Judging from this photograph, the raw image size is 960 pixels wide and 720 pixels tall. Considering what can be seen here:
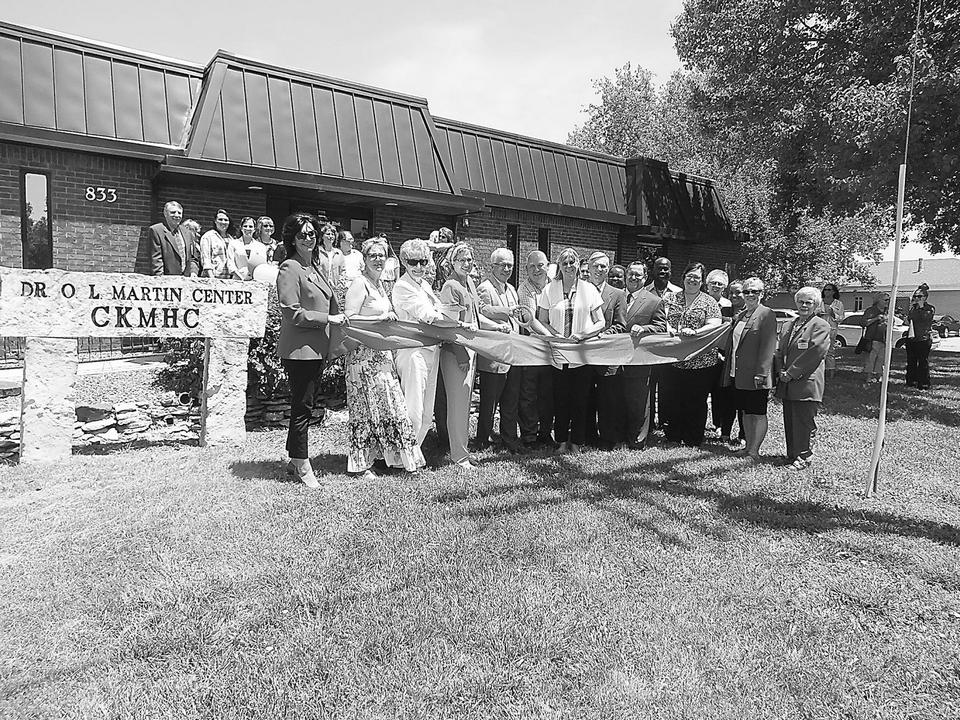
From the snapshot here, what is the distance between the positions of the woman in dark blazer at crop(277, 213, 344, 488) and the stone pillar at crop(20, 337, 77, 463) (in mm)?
2085

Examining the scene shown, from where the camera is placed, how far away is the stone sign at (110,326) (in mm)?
5707

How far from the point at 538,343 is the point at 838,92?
29.1 feet

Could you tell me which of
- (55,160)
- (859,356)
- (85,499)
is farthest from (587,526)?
(859,356)

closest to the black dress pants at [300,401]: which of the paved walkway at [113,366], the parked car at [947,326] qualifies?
the paved walkway at [113,366]

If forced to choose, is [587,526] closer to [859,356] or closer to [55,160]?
[55,160]

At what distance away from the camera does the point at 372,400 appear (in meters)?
5.65

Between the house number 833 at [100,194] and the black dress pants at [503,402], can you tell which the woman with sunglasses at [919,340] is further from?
the house number 833 at [100,194]

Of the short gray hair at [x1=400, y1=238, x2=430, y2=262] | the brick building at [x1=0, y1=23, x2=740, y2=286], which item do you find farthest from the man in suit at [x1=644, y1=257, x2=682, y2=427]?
the brick building at [x1=0, y1=23, x2=740, y2=286]

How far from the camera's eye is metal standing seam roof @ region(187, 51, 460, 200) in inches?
441

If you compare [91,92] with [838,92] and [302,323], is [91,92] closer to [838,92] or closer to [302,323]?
[302,323]

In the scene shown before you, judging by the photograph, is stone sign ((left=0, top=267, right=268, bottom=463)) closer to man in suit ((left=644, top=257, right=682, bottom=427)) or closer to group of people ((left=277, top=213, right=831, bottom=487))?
group of people ((left=277, top=213, right=831, bottom=487))

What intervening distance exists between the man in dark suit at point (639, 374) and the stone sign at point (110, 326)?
3754mm

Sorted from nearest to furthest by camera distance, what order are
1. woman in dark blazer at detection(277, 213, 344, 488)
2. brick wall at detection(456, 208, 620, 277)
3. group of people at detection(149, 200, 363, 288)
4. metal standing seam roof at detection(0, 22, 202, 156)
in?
woman in dark blazer at detection(277, 213, 344, 488) < group of people at detection(149, 200, 363, 288) < metal standing seam roof at detection(0, 22, 202, 156) < brick wall at detection(456, 208, 620, 277)

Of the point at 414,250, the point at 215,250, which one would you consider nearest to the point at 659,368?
the point at 414,250
